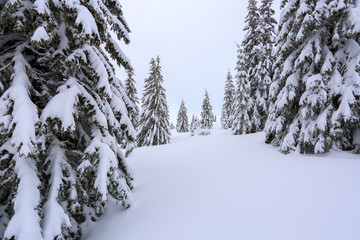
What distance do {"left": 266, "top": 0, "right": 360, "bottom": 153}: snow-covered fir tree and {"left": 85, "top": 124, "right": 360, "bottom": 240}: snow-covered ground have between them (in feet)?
2.60

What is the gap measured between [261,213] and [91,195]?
12.2 ft

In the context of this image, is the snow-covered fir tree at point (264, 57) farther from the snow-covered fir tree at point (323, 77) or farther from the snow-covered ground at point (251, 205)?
the snow-covered ground at point (251, 205)

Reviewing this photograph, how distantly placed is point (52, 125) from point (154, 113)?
17856mm

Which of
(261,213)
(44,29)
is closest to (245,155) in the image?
(261,213)

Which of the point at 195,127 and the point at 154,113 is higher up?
the point at 154,113

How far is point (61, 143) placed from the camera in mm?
3666

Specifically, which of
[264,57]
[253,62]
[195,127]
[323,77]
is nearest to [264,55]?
[264,57]

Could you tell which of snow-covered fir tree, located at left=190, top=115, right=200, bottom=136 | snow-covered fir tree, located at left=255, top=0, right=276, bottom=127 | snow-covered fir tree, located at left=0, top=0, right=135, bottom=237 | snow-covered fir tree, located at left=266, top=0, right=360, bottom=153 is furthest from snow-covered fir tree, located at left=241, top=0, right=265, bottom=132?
snow-covered fir tree, located at left=0, top=0, right=135, bottom=237

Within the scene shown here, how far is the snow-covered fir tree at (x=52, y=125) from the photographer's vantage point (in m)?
2.77

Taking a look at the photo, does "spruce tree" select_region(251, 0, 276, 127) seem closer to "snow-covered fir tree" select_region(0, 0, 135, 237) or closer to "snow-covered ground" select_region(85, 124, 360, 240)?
"snow-covered ground" select_region(85, 124, 360, 240)

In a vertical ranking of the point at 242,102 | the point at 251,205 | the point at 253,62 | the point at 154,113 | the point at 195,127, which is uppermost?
the point at 253,62

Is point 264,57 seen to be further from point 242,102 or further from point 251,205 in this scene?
point 251,205

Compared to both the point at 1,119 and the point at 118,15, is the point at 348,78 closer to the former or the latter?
the point at 118,15

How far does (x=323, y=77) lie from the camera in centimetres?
607
